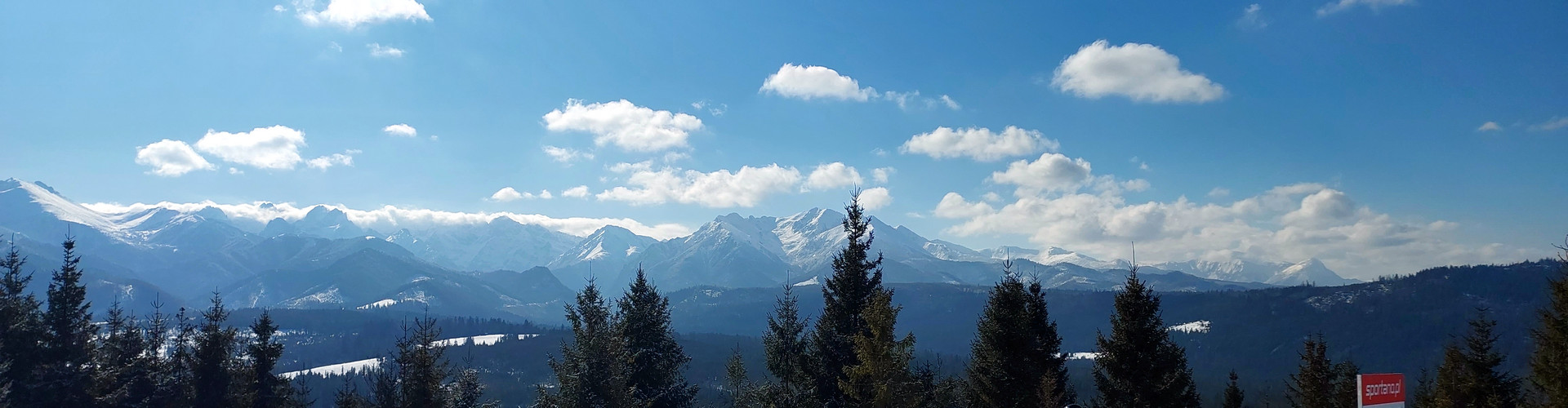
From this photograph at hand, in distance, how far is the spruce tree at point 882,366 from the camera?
28.1m

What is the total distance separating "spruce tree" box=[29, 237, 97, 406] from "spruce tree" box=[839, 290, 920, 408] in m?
38.2

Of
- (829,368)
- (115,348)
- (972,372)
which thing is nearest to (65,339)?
(115,348)

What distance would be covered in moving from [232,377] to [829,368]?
34.1 meters

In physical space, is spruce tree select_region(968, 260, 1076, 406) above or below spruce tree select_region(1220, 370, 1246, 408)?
above

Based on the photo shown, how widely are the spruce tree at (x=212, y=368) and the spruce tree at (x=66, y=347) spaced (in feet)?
14.4

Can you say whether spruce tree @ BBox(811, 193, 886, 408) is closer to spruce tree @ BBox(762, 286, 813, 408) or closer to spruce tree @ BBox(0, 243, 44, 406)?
spruce tree @ BBox(762, 286, 813, 408)

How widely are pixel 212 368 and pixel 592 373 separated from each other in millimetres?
23802

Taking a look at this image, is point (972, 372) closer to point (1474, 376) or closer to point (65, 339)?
point (1474, 376)

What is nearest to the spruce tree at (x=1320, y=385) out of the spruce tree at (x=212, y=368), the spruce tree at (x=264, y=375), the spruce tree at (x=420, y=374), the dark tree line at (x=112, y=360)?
the spruce tree at (x=420, y=374)

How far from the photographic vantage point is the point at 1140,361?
28125 millimetres

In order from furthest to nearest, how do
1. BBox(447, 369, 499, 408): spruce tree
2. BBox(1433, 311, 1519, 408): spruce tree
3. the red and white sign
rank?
BBox(447, 369, 499, 408): spruce tree → BBox(1433, 311, 1519, 408): spruce tree → the red and white sign

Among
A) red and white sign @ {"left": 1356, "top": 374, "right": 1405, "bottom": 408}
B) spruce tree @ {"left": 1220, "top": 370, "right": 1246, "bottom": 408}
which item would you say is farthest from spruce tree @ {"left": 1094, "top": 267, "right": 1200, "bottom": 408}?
spruce tree @ {"left": 1220, "top": 370, "right": 1246, "bottom": 408}

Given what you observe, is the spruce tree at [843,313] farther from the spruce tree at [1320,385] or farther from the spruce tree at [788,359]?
the spruce tree at [1320,385]

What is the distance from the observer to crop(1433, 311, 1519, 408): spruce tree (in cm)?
3594
